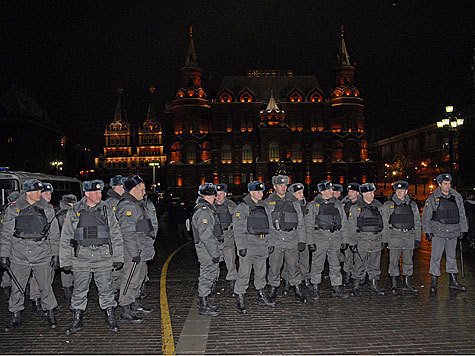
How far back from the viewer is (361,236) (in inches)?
368

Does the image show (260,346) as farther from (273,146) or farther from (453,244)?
(273,146)

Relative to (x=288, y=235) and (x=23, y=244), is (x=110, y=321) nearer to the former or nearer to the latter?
(x=23, y=244)

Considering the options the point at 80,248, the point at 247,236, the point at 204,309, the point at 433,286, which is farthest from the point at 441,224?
the point at 80,248

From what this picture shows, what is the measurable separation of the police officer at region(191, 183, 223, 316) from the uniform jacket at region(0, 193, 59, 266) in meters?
2.64

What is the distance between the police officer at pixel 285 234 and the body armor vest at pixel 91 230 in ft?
11.1

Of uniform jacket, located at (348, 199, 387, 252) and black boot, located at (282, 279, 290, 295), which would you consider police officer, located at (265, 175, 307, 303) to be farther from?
uniform jacket, located at (348, 199, 387, 252)

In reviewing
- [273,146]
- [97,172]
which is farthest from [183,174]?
[97,172]

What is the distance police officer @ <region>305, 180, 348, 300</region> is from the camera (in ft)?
29.2

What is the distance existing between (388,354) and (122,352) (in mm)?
3805

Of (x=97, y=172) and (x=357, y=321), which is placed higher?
(x=97, y=172)

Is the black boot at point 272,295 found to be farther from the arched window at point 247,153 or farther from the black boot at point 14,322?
the arched window at point 247,153

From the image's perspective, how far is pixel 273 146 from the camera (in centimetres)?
7244

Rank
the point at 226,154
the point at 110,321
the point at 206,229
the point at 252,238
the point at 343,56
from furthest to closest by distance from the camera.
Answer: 1. the point at 343,56
2. the point at 226,154
3. the point at 252,238
4. the point at 206,229
5. the point at 110,321

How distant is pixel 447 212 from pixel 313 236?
320 cm
